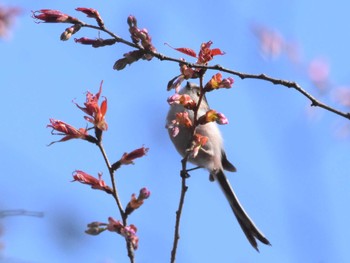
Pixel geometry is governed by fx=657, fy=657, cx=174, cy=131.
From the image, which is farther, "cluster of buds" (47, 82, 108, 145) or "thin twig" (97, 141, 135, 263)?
"cluster of buds" (47, 82, 108, 145)

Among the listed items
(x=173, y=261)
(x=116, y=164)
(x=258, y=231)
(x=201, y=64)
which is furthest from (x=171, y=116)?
(x=173, y=261)

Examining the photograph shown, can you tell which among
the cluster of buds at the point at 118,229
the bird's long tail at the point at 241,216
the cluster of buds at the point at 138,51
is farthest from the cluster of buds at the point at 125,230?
the bird's long tail at the point at 241,216

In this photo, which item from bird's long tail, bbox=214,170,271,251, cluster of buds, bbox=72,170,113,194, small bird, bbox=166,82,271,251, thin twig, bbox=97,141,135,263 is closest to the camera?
thin twig, bbox=97,141,135,263

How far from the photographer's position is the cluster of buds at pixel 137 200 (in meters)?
2.29

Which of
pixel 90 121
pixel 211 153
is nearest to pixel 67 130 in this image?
pixel 90 121

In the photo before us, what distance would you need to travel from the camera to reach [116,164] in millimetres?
2320

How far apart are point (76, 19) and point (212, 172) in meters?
2.62

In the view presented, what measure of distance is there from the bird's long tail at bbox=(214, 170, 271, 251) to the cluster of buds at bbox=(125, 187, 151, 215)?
5.42 ft

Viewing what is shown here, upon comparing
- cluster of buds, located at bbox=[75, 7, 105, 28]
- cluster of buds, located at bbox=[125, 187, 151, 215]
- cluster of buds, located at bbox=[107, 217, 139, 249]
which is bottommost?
cluster of buds, located at bbox=[107, 217, 139, 249]

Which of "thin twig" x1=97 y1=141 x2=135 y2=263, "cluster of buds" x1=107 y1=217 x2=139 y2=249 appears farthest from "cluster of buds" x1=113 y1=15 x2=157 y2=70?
"cluster of buds" x1=107 y1=217 x2=139 y2=249

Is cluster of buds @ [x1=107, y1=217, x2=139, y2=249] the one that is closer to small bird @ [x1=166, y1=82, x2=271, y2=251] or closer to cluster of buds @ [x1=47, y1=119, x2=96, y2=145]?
cluster of buds @ [x1=47, y1=119, x2=96, y2=145]

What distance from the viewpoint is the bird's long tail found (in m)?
4.00

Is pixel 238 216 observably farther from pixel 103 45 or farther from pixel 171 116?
pixel 103 45

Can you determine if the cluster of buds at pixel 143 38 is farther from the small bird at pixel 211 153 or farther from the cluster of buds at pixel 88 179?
the small bird at pixel 211 153
